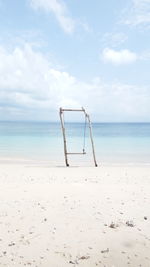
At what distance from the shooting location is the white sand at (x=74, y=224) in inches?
190

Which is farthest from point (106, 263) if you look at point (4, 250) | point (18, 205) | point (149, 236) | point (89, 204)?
point (18, 205)

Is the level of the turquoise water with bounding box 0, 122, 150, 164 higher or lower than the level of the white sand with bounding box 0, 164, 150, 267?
higher

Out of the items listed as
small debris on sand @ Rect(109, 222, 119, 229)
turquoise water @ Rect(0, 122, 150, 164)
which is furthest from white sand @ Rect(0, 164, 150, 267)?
turquoise water @ Rect(0, 122, 150, 164)

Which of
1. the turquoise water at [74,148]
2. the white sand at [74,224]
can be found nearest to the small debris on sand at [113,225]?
the white sand at [74,224]

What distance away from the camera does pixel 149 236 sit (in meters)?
5.64

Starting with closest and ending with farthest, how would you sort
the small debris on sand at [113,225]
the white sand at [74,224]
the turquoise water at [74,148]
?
1. the white sand at [74,224]
2. the small debris on sand at [113,225]
3. the turquoise water at [74,148]

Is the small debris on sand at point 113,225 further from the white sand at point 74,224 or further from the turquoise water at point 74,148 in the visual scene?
the turquoise water at point 74,148

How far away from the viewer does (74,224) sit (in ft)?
20.1

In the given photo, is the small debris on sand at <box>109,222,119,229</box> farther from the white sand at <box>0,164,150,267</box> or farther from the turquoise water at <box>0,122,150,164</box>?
the turquoise water at <box>0,122,150,164</box>

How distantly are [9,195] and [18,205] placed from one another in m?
1.08

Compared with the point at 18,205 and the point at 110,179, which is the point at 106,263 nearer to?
the point at 18,205

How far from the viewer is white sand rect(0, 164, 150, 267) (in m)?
4.83

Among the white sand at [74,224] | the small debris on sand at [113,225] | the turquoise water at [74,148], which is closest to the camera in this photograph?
the white sand at [74,224]

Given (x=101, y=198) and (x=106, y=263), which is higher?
(x=101, y=198)
